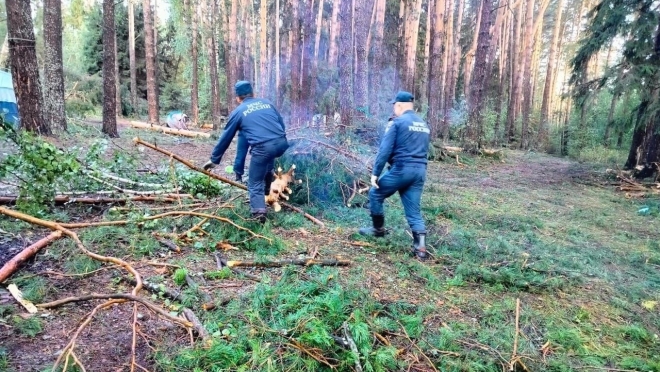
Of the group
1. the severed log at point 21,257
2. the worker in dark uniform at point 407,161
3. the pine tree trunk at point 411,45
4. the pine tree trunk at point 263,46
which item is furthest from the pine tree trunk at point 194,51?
the severed log at point 21,257

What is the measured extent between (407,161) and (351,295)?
6.49 ft

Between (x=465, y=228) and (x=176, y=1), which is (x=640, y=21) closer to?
(x=465, y=228)

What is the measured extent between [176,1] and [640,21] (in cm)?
2288

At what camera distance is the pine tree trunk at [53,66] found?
A: 9.56 meters

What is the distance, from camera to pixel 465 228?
5.74m

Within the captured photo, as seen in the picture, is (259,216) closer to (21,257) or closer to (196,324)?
(196,324)

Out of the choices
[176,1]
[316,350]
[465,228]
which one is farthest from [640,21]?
[176,1]

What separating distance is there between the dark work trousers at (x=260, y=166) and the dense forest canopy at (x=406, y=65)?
16.3ft

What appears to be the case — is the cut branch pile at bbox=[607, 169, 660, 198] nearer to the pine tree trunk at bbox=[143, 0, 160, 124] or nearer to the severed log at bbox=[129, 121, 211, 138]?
the severed log at bbox=[129, 121, 211, 138]

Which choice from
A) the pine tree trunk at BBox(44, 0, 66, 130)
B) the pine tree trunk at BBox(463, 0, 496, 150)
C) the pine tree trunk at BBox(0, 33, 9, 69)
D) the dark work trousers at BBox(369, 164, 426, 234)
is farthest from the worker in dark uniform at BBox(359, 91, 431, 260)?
the pine tree trunk at BBox(0, 33, 9, 69)

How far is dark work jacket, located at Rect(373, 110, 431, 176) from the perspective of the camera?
15.1 feet

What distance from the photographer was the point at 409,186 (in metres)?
4.71

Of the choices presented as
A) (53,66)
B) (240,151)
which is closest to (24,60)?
(53,66)

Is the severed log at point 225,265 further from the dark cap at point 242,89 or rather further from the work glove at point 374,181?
the dark cap at point 242,89
